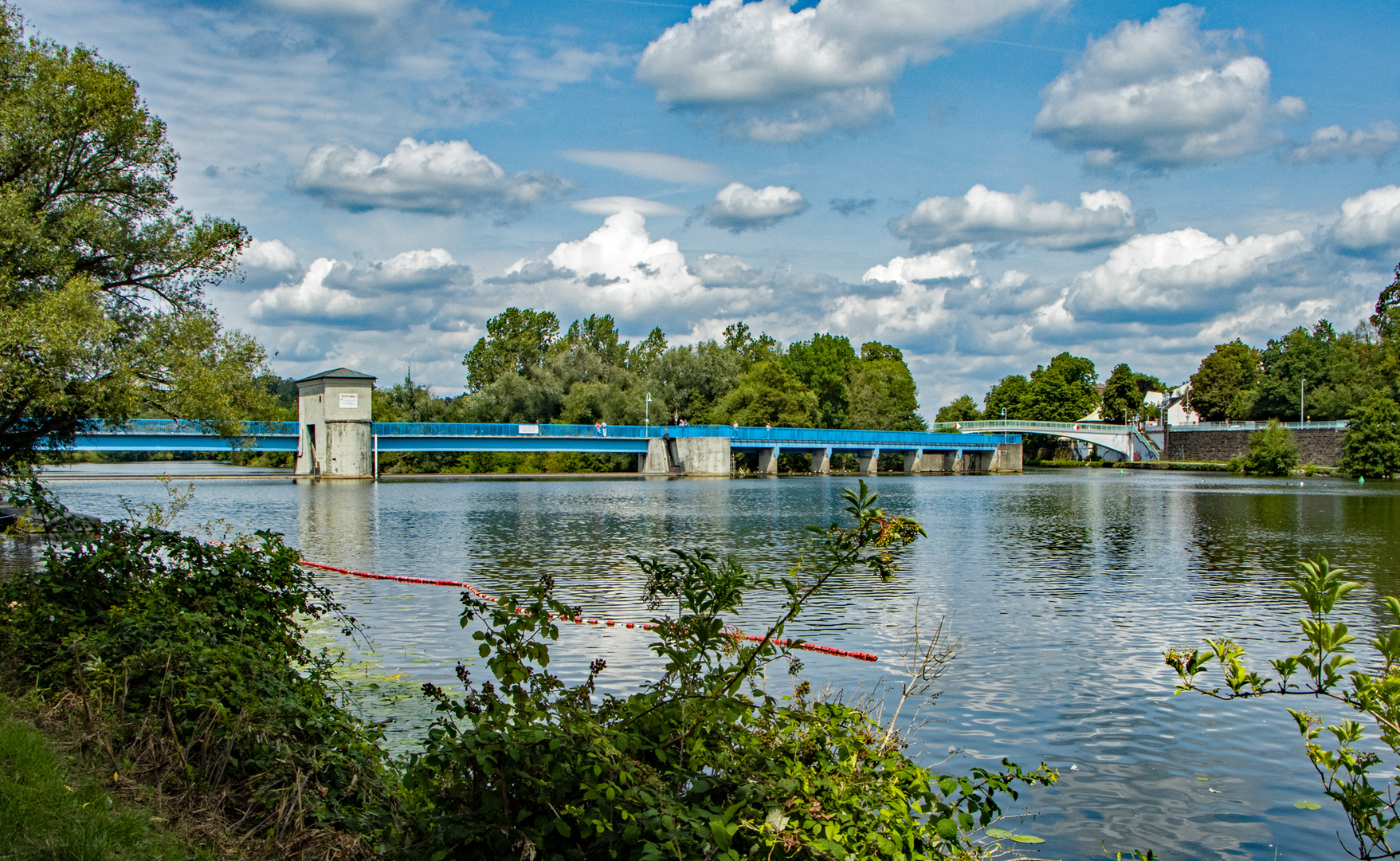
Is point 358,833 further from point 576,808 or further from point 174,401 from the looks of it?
point 174,401

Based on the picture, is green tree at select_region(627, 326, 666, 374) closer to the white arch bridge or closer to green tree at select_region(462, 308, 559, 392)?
green tree at select_region(462, 308, 559, 392)

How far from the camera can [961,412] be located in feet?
477

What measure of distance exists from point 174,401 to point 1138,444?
394ft

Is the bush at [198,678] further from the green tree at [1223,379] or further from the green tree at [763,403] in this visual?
the green tree at [1223,379]

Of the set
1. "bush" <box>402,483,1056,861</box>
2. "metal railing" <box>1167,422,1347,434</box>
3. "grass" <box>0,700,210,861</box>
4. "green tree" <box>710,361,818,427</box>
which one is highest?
"green tree" <box>710,361,818,427</box>

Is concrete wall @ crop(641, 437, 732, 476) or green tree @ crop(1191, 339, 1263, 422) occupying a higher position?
green tree @ crop(1191, 339, 1263, 422)

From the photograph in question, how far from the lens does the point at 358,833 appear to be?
549 cm

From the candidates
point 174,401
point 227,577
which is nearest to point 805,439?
point 174,401

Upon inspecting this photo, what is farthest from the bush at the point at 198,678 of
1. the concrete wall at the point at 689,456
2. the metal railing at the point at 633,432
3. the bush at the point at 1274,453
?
the bush at the point at 1274,453

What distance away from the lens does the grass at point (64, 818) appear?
16.5 feet

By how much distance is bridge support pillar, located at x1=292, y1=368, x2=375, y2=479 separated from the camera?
232ft

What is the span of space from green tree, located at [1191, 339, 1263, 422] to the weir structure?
46.0 m

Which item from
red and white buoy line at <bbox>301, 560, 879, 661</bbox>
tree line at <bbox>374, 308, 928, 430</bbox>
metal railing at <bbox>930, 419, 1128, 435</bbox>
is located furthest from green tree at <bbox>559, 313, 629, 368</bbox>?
red and white buoy line at <bbox>301, 560, 879, 661</bbox>

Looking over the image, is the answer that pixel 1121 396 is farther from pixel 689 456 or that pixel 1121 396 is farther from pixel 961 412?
pixel 689 456
